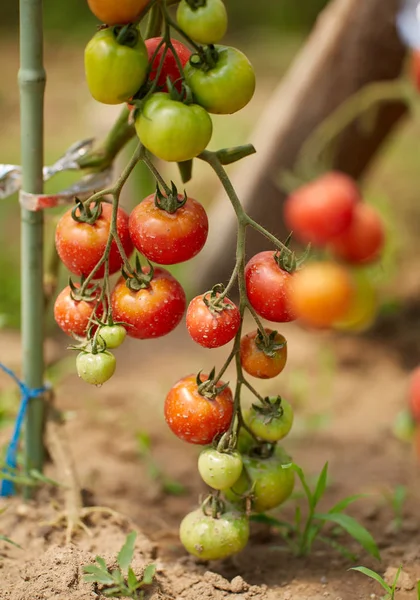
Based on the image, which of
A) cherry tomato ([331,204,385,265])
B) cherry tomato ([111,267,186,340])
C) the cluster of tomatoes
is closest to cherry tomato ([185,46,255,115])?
the cluster of tomatoes

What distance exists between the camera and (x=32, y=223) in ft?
3.99

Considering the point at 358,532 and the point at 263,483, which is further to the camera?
the point at 358,532

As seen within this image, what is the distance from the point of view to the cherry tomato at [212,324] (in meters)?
0.89

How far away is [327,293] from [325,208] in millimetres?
66

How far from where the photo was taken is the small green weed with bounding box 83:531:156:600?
102 centimetres

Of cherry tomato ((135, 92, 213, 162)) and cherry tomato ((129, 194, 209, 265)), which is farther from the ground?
cherry tomato ((135, 92, 213, 162))

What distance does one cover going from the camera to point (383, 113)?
7.73ft

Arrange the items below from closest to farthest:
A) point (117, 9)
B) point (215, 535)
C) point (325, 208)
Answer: point (325, 208) < point (117, 9) < point (215, 535)

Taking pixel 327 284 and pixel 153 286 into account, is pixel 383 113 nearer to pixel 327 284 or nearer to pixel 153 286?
pixel 153 286

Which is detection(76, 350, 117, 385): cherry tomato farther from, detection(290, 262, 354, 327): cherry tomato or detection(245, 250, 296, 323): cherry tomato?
detection(290, 262, 354, 327): cherry tomato

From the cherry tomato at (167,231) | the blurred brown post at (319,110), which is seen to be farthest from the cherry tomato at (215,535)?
the blurred brown post at (319,110)

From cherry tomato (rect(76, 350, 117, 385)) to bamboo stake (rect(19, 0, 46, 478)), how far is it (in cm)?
37

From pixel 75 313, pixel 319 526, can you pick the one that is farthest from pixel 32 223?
pixel 319 526

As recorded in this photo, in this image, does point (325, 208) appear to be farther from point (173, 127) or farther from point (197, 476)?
point (197, 476)
